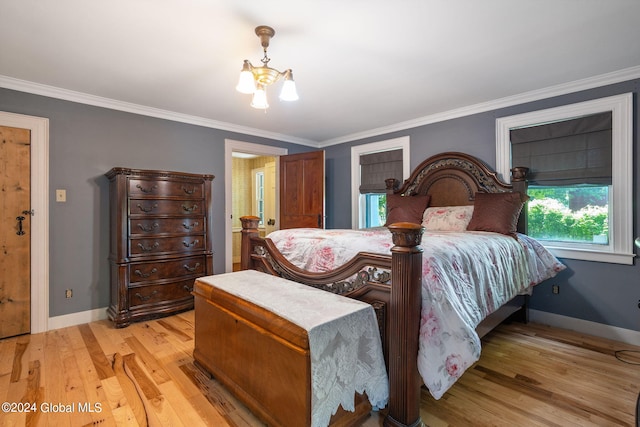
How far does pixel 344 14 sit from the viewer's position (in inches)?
70.2

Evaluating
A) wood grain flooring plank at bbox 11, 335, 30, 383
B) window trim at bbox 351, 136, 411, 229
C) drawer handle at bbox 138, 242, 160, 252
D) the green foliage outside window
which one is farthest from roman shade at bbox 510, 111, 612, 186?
wood grain flooring plank at bbox 11, 335, 30, 383

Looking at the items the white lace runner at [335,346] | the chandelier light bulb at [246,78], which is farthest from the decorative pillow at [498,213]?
the chandelier light bulb at [246,78]

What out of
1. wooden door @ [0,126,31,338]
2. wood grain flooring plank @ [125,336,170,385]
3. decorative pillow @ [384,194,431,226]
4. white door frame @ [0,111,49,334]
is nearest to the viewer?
wood grain flooring plank @ [125,336,170,385]

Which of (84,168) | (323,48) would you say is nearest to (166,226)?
(84,168)

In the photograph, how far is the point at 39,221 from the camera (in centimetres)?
280

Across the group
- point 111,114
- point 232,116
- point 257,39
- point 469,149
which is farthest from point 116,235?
point 469,149

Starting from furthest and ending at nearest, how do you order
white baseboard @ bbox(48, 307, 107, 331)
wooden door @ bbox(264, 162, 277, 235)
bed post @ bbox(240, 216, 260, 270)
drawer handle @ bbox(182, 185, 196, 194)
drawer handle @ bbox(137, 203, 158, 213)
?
wooden door @ bbox(264, 162, 277, 235) → drawer handle @ bbox(182, 185, 196, 194) → drawer handle @ bbox(137, 203, 158, 213) → white baseboard @ bbox(48, 307, 107, 331) → bed post @ bbox(240, 216, 260, 270)

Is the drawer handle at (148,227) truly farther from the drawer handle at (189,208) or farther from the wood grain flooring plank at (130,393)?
the wood grain flooring plank at (130,393)

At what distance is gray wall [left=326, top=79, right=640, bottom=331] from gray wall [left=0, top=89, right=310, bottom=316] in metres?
3.30

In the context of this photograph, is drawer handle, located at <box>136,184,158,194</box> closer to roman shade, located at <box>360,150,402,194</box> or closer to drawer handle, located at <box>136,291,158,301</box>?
drawer handle, located at <box>136,291,158,301</box>

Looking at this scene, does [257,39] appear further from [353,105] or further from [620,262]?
[620,262]

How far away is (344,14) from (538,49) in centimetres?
149

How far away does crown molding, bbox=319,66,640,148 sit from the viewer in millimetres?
2562

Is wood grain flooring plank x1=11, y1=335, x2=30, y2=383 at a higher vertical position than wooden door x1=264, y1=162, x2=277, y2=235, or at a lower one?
lower
